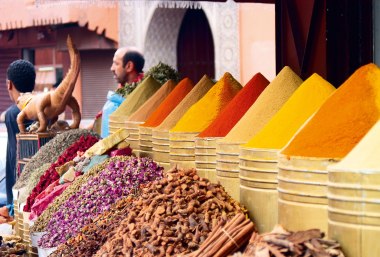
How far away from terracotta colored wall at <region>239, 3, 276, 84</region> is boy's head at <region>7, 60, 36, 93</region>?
7.32 meters

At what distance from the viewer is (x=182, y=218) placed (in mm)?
3289

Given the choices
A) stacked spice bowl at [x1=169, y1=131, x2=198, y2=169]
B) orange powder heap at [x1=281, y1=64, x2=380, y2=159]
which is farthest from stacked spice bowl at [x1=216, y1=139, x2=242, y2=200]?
orange powder heap at [x1=281, y1=64, x2=380, y2=159]

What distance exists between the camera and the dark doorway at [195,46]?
16.9m

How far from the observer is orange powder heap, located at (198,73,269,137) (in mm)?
3807

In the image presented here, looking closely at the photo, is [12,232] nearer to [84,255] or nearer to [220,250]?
[84,255]

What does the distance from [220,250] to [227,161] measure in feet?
2.59

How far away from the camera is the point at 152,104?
5145mm

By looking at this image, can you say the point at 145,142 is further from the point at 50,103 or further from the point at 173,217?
the point at 50,103

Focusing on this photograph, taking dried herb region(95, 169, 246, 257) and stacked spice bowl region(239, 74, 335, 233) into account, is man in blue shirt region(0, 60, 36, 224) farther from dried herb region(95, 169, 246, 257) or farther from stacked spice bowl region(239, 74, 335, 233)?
stacked spice bowl region(239, 74, 335, 233)

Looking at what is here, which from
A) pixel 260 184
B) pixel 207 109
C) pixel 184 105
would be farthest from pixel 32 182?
pixel 260 184

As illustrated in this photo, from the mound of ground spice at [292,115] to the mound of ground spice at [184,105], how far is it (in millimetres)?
1067

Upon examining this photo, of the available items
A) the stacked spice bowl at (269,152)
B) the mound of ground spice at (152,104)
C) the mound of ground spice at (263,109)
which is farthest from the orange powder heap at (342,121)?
the mound of ground spice at (152,104)

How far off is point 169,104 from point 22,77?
8.10ft

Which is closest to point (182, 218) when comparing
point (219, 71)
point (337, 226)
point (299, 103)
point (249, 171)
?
point (249, 171)
